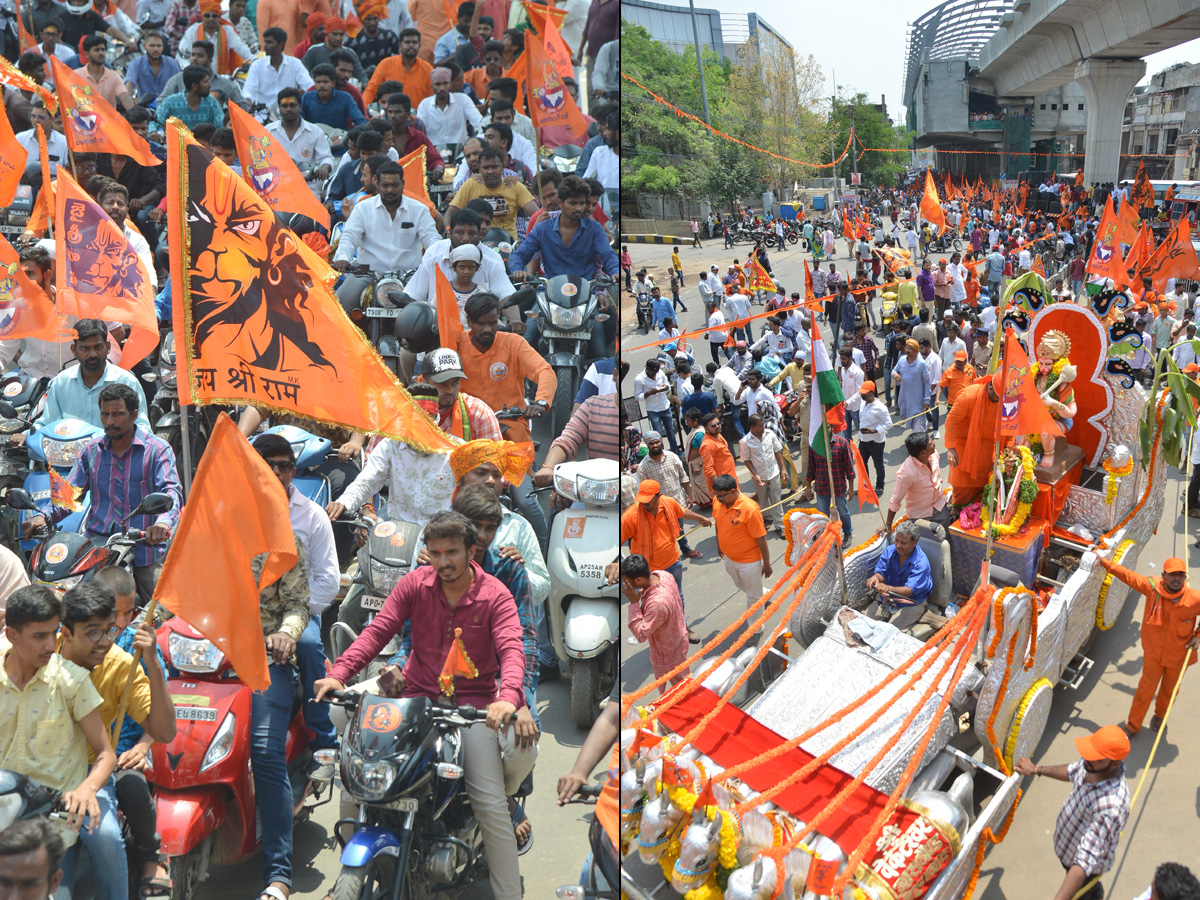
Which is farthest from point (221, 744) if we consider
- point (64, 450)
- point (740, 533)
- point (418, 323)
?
point (418, 323)

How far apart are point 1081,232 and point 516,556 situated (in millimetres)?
30701

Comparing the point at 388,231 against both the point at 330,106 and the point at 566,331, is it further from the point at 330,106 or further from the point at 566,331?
the point at 330,106

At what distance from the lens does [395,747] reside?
12.5 ft

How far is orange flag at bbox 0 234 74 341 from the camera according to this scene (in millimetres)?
7363

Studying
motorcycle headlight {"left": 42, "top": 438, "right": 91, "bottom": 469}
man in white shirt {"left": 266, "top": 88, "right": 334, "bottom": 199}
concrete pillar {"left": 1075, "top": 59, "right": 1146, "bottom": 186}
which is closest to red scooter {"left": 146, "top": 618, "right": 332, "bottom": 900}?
motorcycle headlight {"left": 42, "top": 438, "right": 91, "bottom": 469}

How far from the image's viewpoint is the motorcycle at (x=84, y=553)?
486 cm

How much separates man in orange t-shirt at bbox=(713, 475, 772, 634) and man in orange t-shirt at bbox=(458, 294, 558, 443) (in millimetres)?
1499

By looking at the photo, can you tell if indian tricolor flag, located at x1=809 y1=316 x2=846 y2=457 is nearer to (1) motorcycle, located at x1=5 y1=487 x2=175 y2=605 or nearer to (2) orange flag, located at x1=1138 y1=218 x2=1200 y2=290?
(1) motorcycle, located at x1=5 y1=487 x2=175 y2=605

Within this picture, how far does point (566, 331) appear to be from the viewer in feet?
28.1

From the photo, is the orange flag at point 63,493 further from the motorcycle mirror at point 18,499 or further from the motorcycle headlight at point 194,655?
the motorcycle headlight at point 194,655

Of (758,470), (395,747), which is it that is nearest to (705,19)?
(758,470)

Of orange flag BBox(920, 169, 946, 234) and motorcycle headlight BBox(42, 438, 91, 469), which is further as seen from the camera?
orange flag BBox(920, 169, 946, 234)

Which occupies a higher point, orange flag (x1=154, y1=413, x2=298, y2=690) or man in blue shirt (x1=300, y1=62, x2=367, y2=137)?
man in blue shirt (x1=300, y1=62, x2=367, y2=137)

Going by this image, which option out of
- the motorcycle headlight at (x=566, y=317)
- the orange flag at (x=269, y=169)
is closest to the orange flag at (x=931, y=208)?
the motorcycle headlight at (x=566, y=317)
